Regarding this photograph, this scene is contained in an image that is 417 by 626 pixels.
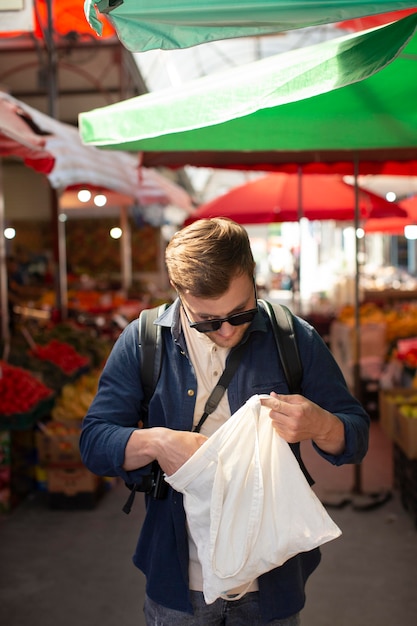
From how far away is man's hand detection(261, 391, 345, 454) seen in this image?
1.78 meters

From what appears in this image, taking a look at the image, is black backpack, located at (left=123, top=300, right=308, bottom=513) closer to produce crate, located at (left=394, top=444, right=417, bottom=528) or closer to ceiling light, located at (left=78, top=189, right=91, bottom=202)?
produce crate, located at (left=394, top=444, right=417, bottom=528)

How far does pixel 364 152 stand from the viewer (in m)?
5.30

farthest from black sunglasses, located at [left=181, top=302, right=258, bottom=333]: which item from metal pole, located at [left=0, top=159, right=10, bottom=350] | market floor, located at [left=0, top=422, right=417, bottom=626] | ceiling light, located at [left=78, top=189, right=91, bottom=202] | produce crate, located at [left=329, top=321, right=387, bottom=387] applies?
produce crate, located at [left=329, top=321, right=387, bottom=387]

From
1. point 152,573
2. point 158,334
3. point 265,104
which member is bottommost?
point 152,573

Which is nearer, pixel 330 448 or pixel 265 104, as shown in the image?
pixel 330 448

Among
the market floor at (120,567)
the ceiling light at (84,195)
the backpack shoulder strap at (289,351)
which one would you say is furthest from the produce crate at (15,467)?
the backpack shoulder strap at (289,351)

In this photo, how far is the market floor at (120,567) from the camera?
3.73 m

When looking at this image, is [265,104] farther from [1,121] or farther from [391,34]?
[1,121]

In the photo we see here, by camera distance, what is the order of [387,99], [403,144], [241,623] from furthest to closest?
[403,144] → [387,99] → [241,623]

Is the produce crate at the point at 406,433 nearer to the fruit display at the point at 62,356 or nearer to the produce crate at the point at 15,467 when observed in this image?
the fruit display at the point at 62,356

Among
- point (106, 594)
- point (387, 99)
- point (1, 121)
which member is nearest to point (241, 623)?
point (106, 594)

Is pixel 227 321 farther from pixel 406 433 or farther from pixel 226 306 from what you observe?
pixel 406 433

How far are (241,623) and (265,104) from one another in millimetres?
1513

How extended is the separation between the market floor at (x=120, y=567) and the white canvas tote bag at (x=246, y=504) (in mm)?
2096
